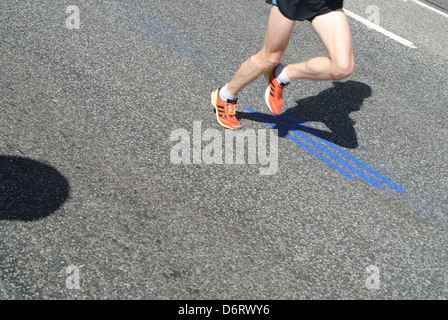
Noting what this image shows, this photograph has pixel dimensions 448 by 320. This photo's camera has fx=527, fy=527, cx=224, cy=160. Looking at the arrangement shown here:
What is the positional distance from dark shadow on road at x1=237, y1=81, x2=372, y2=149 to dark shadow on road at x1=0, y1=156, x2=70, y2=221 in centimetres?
197

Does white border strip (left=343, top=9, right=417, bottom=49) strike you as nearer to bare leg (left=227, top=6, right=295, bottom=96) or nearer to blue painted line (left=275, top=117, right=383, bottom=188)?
blue painted line (left=275, top=117, right=383, bottom=188)

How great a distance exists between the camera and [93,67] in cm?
528

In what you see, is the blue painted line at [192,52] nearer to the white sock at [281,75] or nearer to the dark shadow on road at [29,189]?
the white sock at [281,75]

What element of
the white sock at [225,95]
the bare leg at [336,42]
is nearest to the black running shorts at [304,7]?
the bare leg at [336,42]

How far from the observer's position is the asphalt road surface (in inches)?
126

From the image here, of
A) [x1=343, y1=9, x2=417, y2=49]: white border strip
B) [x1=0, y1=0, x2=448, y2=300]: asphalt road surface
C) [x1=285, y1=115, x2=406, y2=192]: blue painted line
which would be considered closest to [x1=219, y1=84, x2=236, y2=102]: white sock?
[x1=0, y1=0, x2=448, y2=300]: asphalt road surface

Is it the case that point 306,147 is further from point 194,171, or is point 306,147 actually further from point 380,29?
point 380,29

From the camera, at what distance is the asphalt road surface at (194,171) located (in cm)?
319

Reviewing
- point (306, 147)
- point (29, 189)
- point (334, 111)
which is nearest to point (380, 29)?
point (334, 111)

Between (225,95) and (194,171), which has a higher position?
(225,95)

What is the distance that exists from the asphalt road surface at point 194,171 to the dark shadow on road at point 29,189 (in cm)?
1

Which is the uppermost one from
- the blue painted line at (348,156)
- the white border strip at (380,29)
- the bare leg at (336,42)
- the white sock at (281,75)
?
the bare leg at (336,42)

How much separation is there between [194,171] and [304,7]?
1508 mm

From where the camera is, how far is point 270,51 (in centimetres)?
429
